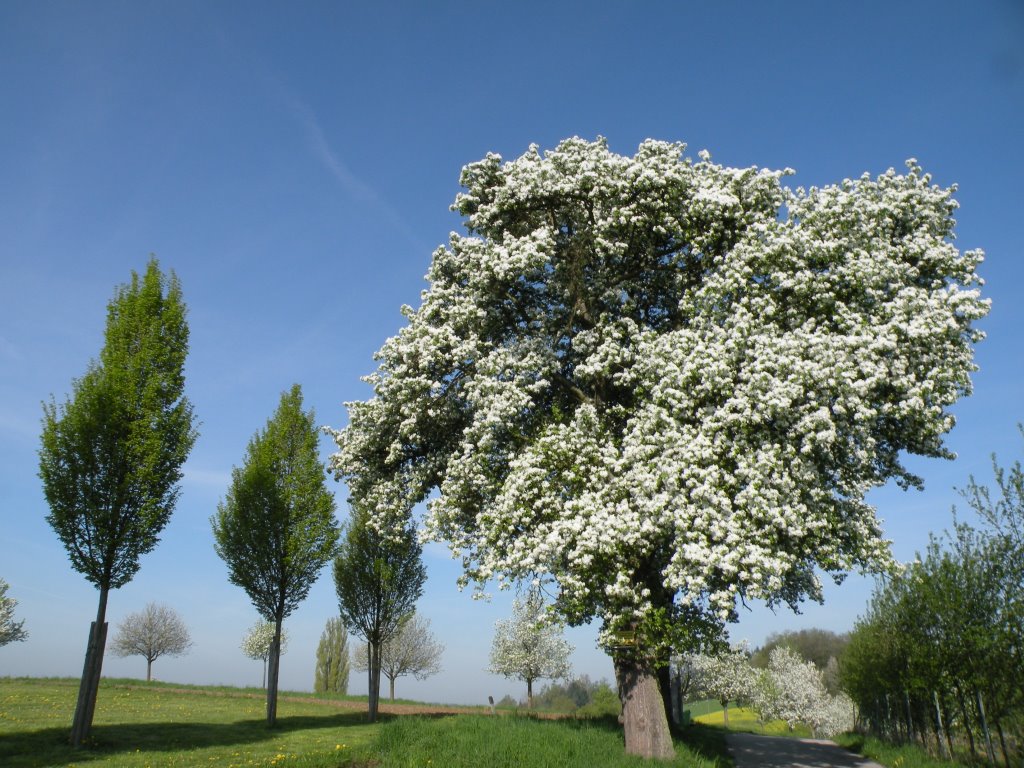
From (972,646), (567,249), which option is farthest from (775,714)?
(567,249)

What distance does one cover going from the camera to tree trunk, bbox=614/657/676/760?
55.1 ft

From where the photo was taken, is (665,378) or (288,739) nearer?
(665,378)

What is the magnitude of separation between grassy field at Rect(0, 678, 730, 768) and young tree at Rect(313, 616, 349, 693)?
39.1m

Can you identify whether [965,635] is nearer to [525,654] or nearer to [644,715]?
[644,715]

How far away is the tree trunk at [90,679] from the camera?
1944 cm

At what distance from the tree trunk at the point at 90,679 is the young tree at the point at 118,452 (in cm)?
3

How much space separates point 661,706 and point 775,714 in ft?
220

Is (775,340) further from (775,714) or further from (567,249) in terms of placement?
(775,714)

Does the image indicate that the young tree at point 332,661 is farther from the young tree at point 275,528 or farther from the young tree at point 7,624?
the young tree at point 275,528

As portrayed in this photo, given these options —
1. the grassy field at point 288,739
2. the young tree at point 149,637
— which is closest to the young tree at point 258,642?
the young tree at point 149,637

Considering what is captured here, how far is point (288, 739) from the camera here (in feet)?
74.8

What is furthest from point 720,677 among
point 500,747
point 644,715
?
point 500,747

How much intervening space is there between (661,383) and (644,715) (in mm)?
8647

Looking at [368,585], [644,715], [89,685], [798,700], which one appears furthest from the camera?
[798,700]
